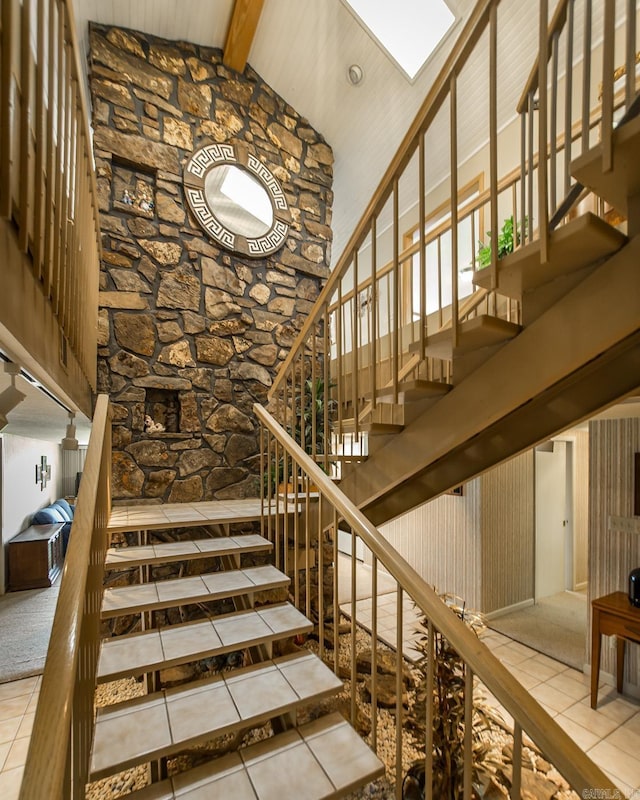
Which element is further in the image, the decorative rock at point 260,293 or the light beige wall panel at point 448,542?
the light beige wall panel at point 448,542

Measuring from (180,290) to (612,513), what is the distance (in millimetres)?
3993

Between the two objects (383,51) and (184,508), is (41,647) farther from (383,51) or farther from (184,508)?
(383,51)

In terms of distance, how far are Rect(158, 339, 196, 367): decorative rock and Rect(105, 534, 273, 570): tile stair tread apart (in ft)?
5.08

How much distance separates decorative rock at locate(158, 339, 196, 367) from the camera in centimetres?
332

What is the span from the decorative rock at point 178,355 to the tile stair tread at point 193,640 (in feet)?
6.81

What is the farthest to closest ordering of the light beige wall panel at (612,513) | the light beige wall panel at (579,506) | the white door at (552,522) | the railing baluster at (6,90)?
the light beige wall panel at (579,506) → the white door at (552,522) → the light beige wall panel at (612,513) → the railing baluster at (6,90)

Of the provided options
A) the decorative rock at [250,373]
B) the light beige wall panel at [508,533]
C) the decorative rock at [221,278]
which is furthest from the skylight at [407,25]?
the light beige wall panel at [508,533]

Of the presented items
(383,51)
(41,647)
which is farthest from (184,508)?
(383,51)

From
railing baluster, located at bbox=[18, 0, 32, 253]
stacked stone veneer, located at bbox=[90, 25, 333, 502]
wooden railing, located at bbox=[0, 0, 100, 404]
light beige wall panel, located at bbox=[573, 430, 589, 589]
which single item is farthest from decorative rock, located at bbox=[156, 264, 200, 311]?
light beige wall panel, located at bbox=[573, 430, 589, 589]

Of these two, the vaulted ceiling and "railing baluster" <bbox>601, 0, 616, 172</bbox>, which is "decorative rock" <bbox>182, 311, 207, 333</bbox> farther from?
"railing baluster" <bbox>601, 0, 616, 172</bbox>

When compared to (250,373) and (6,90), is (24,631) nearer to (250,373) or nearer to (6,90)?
(250,373)

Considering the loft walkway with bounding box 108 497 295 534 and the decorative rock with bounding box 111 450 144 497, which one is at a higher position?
the decorative rock with bounding box 111 450 144 497

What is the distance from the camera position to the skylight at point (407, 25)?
337cm

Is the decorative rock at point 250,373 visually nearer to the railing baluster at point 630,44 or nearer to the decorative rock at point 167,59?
the decorative rock at point 167,59
